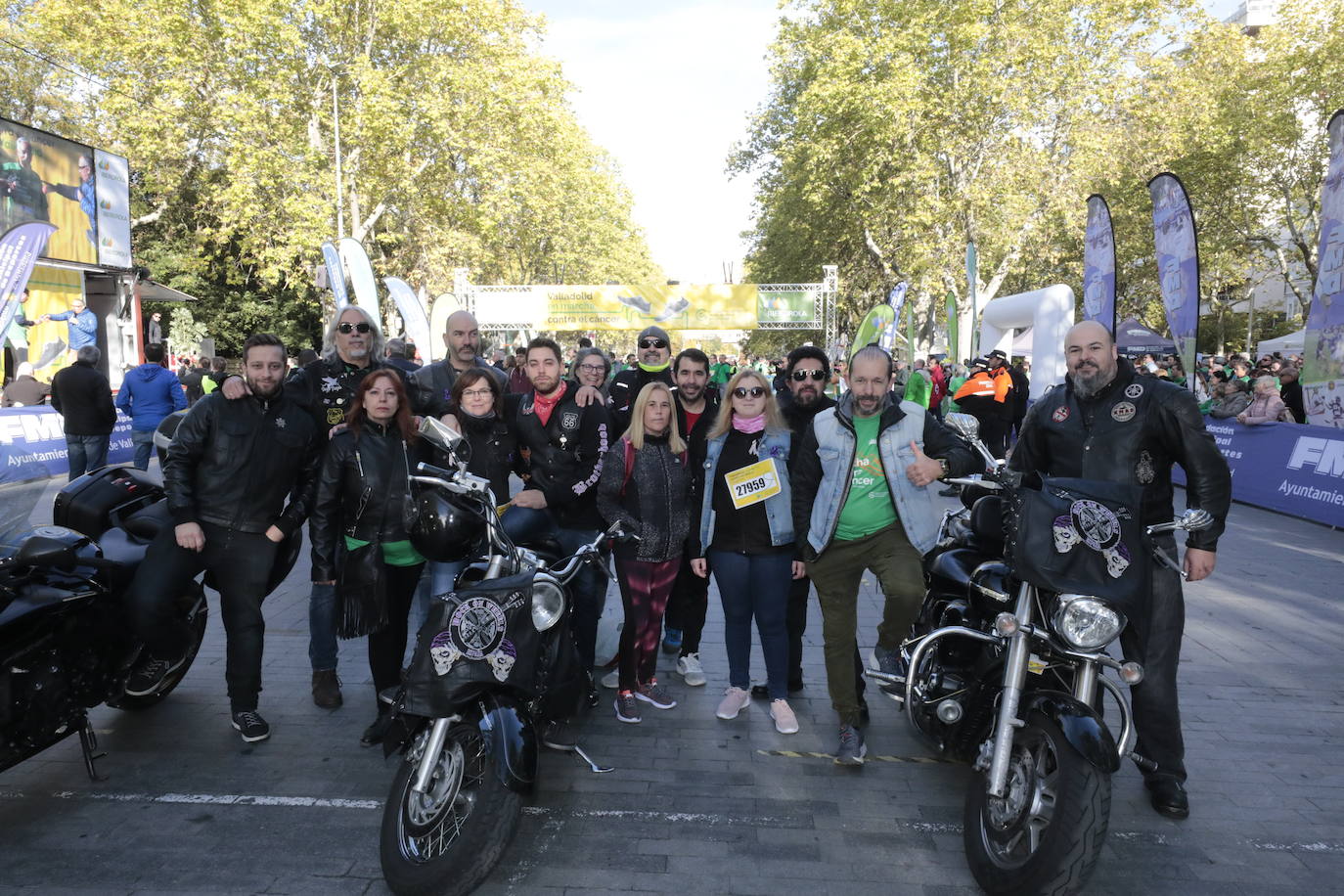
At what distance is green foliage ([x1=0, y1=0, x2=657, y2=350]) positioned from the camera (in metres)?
26.4

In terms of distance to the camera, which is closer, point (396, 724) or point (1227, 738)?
point (396, 724)

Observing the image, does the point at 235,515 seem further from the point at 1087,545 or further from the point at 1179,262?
the point at 1179,262

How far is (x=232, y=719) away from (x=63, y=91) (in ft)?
114

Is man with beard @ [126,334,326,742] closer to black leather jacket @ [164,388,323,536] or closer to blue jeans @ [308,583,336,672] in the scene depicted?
black leather jacket @ [164,388,323,536]

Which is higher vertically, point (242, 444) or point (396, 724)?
point (242, 444)

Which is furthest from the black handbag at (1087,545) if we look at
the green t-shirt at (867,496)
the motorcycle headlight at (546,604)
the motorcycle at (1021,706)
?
the motorcycle headlight at (546,604)

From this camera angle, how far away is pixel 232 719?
418 cm

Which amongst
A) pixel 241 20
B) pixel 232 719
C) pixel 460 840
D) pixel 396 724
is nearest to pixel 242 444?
pixel 232 719

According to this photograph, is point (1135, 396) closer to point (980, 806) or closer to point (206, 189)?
point (980, 806)

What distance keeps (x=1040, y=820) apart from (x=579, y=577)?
7.82 ft

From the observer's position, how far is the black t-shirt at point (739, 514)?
4351 mm

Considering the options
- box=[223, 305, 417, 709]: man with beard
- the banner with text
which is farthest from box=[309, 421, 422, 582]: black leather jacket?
the banner with text

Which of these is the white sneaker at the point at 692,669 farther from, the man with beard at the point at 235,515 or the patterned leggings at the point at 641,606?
the man with beard at the point at 235,515

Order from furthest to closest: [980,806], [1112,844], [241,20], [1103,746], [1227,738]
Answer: [241,20] → [1227,738] → [1112,844] → [980,806] → [1103,746]
